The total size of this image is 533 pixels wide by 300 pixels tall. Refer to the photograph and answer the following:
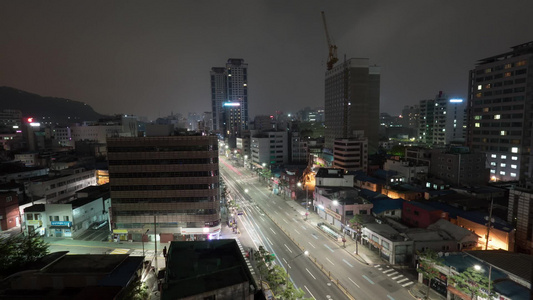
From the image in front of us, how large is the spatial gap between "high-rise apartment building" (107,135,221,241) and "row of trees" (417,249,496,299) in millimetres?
34172

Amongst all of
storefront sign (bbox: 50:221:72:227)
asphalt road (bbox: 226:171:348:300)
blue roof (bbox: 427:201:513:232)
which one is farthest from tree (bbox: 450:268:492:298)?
storefront sign (bbox: 50:221:72:227)

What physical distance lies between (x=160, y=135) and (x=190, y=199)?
45.7 feet

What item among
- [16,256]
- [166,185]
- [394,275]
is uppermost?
[166,185]

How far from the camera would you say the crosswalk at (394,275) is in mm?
34797

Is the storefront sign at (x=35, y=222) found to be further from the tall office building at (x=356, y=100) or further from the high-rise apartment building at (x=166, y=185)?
the tall office building at (x=356, y=100)

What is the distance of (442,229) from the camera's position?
42.8 m

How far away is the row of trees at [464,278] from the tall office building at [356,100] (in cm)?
9260

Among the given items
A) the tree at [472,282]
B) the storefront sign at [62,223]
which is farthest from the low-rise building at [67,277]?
the tree at [472,282]

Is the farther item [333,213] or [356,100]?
[356,100]

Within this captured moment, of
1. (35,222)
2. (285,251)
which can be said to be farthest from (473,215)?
(35,222)

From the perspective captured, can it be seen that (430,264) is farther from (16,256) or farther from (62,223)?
(62,223)

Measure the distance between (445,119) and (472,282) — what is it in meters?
148

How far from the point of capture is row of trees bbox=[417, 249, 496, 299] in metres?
27.0

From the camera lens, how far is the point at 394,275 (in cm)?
3659
